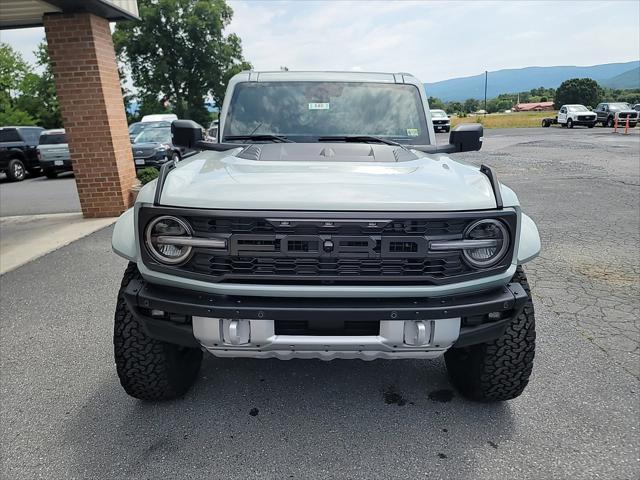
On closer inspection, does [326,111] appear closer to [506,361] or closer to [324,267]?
[324,267]

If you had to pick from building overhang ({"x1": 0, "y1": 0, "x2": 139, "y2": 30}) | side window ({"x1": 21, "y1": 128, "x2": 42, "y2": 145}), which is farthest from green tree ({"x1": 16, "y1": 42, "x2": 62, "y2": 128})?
building overhang ({"x1": 0, "y1": 0, "x2": 139, "y2": 30})

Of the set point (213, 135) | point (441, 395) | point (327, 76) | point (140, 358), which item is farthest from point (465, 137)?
point (213, 135)

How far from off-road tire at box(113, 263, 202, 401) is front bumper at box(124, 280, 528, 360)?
1.11ft

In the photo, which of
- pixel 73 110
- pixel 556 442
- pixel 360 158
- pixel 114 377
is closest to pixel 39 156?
pixel 73 110

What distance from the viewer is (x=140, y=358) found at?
240 centimetres

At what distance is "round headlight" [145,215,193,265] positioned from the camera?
199 centimetres

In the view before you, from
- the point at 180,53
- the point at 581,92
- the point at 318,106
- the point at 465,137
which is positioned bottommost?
the point at 581,92

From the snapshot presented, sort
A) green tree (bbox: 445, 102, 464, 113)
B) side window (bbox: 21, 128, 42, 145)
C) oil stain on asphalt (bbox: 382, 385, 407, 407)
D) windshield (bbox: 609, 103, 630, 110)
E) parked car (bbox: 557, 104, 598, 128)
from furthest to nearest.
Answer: green tree (bbox: 445, 102, 464, 113), parked car (bbox: 557, 104, 598, 128), windshield (bbox: 609, 103, 630, 110), side window (bbox: 21, 128, 42, 145), oil stain on asphalt (bbox: 382, 385, 407, 407)

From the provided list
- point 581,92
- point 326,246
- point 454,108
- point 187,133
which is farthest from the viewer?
point 454,108

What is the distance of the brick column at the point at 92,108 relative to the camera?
22.5 feet

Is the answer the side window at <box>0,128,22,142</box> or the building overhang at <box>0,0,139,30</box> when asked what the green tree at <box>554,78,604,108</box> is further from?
the building overhang at <box>0,0,139,30</box>

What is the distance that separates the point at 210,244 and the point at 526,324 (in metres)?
1.62

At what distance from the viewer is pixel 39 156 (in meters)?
14.4

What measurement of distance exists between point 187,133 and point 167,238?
1.62m
